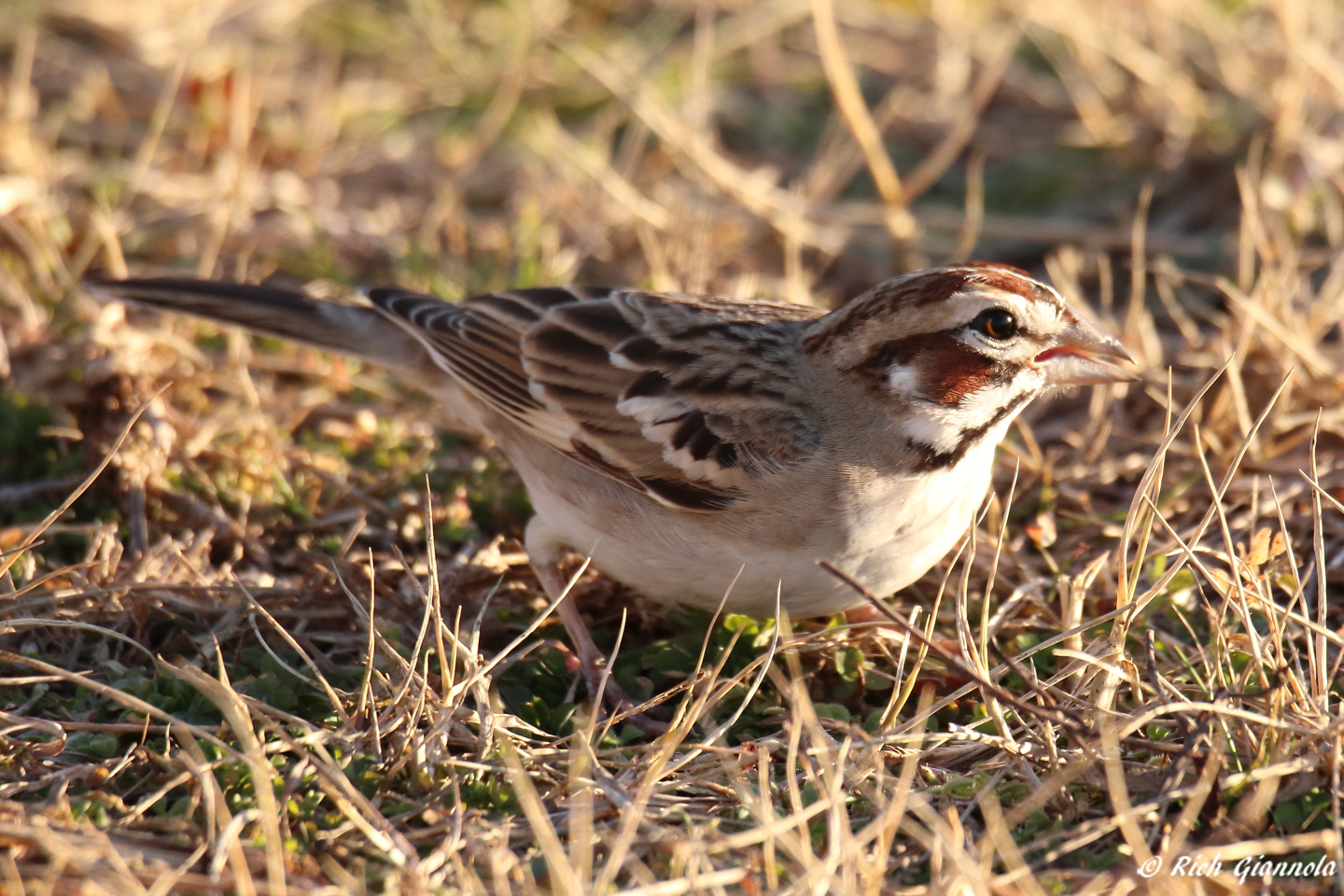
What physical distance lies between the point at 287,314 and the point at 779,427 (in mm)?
2109

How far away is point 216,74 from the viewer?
7.46 m

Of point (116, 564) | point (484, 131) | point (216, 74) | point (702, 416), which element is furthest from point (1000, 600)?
point (216, 74)

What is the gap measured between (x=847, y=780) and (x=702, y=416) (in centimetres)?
138

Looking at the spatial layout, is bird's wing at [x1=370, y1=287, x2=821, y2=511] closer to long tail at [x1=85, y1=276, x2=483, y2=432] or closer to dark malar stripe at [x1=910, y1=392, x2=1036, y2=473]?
long tail at [x1=85, y1=276, x2=483, y2=432]

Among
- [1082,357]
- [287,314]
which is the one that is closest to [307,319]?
[287,314]

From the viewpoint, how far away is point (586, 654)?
14.5 ft

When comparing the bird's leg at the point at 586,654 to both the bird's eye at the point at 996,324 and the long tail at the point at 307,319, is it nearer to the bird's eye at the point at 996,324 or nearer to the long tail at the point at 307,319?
the long tail at the point at 307,319

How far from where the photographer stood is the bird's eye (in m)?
4.10

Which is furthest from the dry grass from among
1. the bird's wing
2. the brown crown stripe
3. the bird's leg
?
the brown crown stripe

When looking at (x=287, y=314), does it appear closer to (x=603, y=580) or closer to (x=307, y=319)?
(x=307, y=319)

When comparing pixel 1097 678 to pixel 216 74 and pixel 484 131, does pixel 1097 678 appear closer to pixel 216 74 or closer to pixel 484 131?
pixel 484 131

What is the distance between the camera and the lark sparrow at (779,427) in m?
4.09

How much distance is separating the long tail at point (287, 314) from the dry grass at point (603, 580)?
0.79ft

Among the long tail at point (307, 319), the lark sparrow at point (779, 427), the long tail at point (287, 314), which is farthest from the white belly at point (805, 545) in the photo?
the long tail at point (287, 314)
